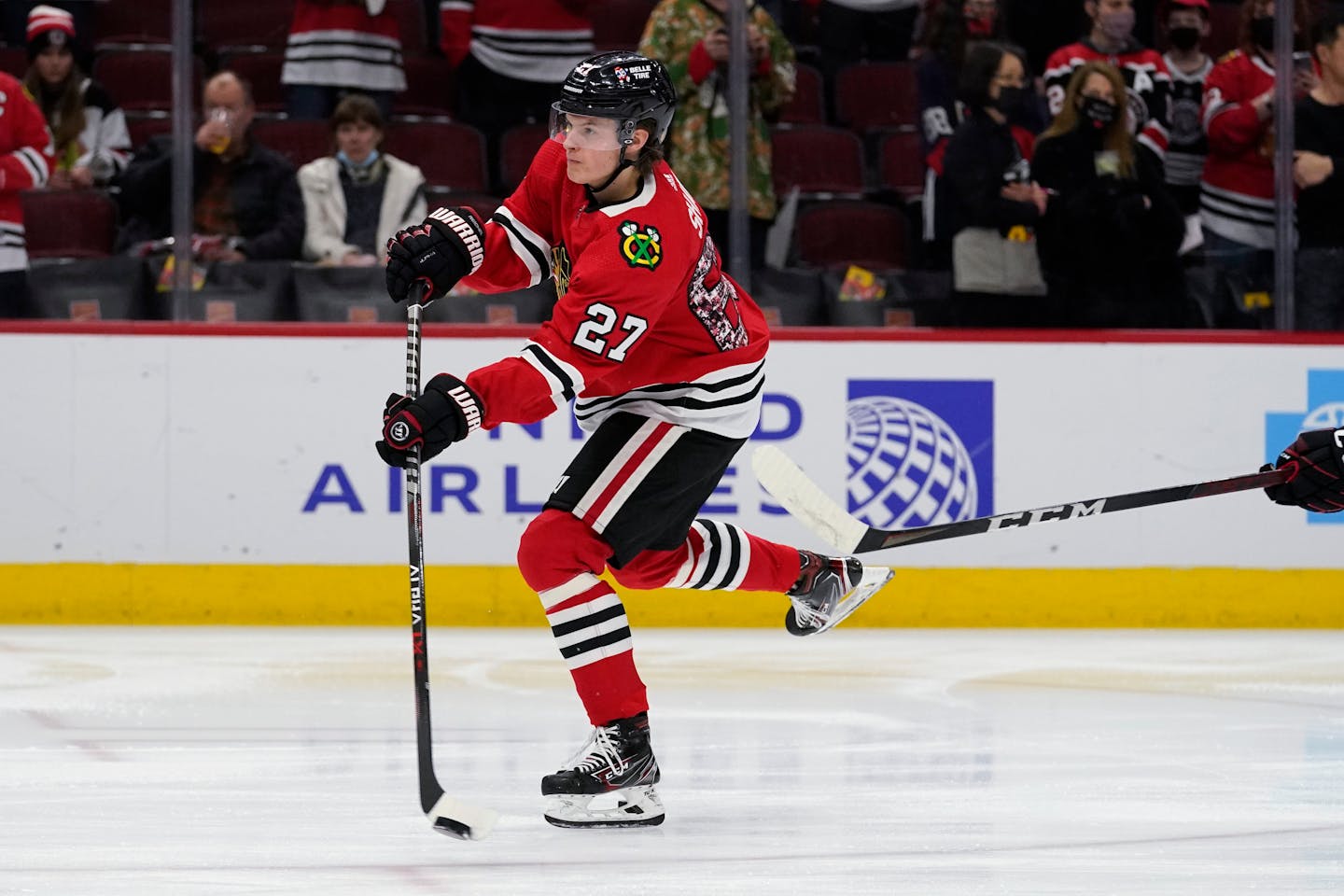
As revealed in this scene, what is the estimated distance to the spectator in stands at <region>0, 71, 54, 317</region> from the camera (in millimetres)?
5578

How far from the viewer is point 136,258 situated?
5.62 m

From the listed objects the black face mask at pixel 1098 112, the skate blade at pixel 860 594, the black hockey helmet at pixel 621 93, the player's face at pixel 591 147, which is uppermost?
the black face mask at pixel 1098 112

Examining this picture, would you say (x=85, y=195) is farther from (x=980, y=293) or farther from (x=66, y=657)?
(x=980, y=293)

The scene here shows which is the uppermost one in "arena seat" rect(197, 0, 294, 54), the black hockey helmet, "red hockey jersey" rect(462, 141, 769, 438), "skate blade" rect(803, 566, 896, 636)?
"arena seat" rect(197, 0, 294, 54)

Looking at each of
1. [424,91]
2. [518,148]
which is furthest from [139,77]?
[518,148]

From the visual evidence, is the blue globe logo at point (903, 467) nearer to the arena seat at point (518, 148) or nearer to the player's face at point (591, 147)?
the arena seat at point (518, 148)

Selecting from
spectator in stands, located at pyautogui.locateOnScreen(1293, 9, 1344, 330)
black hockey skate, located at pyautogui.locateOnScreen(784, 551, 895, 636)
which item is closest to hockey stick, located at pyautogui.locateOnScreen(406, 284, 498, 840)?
black hockey skate, located at pyautogui.locateOnScreen(784, 551, 895, 636)

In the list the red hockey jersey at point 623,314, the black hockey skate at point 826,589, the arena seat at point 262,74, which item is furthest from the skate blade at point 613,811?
the arena seat at point 262,74

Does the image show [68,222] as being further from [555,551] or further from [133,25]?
[555,551]

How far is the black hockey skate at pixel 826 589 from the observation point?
3.73 meters

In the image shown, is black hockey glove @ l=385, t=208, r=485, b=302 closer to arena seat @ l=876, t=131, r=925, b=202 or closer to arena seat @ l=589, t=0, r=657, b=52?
arena seat @ l=876, t=131, r=925, b=202

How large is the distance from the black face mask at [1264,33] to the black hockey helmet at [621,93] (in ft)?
10.6

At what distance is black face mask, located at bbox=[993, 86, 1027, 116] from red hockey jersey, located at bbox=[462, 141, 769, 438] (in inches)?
98.9

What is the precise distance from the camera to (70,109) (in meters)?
5.75
